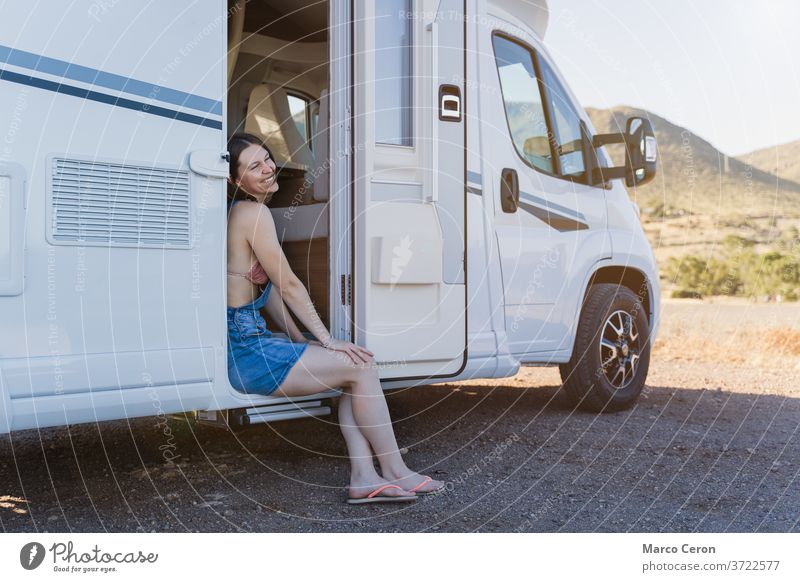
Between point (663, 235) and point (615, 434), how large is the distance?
2205 centimetres

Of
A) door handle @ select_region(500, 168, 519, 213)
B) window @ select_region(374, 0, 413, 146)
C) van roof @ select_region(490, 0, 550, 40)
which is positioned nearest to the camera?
window @ select_region(374, 0, 413, 146)

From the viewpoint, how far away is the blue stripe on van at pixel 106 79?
101 inches

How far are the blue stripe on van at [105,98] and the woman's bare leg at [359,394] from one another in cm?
99

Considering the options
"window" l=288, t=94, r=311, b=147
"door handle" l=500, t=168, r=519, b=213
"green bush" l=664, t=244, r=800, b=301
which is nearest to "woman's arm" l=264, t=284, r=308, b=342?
"door handle" l=500, t=168, r=519, b=213

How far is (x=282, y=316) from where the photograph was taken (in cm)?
360

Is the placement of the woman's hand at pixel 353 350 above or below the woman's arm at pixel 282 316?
below

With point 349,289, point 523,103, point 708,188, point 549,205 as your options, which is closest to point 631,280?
point 549,205

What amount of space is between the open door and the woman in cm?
20

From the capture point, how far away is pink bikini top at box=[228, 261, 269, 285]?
3.39 metres

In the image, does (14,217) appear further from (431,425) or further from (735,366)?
(735,366)

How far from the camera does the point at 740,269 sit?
16969 millimetres

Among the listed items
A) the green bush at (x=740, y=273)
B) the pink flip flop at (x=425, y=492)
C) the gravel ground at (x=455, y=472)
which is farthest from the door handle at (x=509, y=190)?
the green bush at (x=740, y=273)

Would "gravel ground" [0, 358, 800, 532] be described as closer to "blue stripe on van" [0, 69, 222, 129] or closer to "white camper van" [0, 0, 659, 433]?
"white camper van" [0, 0, 659, 433]

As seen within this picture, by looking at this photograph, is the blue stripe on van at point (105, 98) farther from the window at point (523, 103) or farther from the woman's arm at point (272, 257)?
the window at point (523, 103)
